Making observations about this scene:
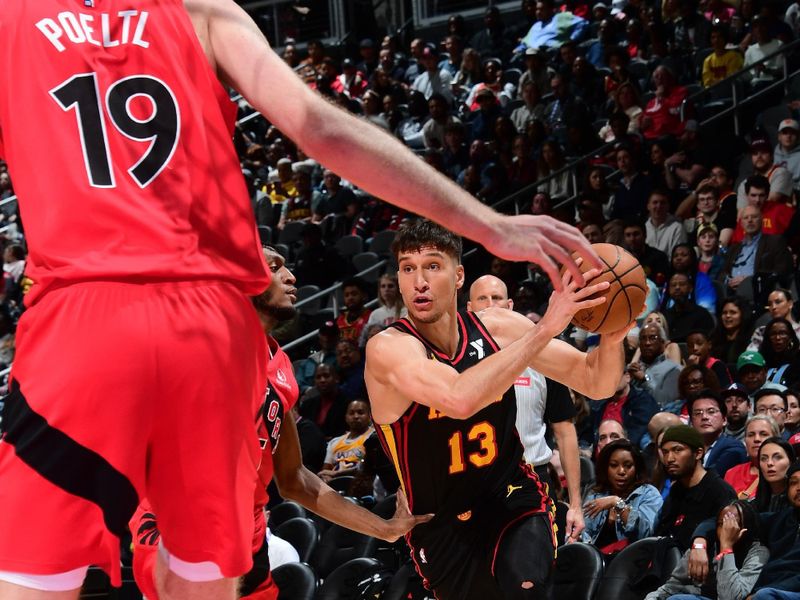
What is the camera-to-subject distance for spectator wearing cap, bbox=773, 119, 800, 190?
1149cm

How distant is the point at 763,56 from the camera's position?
13531 millimetres

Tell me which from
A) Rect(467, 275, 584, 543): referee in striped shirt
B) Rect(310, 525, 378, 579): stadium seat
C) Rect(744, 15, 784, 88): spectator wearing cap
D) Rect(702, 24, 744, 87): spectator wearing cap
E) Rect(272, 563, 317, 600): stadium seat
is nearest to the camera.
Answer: Rect(467, 275, 584, 543): referee in striped shirt

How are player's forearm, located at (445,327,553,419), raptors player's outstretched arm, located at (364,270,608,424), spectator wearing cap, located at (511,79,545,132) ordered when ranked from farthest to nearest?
spectator wearing cap, located at (511,79,545,132)
player's forearm, located at (445,327,553,419)
raptors player's outstretched arm, located at (364,270,608,424)

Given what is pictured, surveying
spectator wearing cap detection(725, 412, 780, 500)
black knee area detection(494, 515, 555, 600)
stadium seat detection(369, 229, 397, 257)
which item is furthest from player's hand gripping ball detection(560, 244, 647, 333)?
stadium seat detection(369, 229, 397, 257)

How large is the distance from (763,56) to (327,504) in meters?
11.3

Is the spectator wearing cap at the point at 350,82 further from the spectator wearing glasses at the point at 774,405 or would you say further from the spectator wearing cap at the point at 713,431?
the spectator wearing glasses at the point at 774,405

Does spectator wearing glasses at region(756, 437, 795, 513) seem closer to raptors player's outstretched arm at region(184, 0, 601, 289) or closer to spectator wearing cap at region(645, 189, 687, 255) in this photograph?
spectator wearing cap at region(645, 189, 687, 255)

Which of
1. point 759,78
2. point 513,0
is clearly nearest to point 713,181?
point 759,78

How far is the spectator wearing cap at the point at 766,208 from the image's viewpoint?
1072 centimetres

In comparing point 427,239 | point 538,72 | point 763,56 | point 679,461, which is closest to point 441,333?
point 427,239

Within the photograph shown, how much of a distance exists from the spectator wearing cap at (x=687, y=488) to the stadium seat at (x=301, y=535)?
2.50 meters

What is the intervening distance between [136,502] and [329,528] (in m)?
7.18

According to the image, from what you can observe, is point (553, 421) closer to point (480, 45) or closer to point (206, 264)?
point (206, 264)

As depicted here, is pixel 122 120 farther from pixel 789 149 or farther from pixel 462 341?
pixel 789 149
